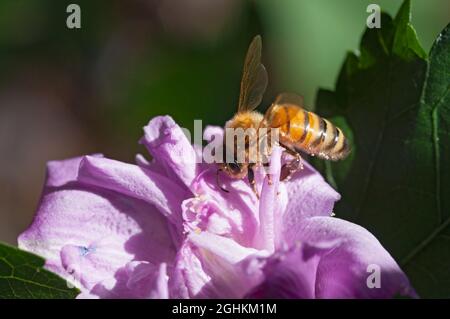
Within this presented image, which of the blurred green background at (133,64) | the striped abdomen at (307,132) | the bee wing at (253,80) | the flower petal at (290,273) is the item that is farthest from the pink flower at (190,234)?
the blurred green background at (133,64)

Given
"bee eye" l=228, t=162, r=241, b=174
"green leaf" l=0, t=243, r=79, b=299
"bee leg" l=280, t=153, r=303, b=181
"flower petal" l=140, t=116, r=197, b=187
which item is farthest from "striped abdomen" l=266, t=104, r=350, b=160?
"green leaf" l=0, t=243, r=79, b=299

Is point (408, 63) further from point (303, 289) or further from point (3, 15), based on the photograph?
point (3, 15)

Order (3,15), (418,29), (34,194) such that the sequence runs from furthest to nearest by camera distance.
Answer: (34,194), (3,15), (418,29)

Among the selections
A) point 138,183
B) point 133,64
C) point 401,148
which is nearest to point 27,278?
point 138,183

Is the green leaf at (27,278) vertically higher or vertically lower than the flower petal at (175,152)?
lower

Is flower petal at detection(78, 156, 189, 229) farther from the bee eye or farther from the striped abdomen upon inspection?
the striped abdomen

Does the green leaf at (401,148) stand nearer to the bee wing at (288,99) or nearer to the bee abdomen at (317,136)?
the bee abdomen at (317,136)

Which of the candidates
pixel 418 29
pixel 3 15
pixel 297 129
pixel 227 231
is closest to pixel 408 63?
pixel 297 129
